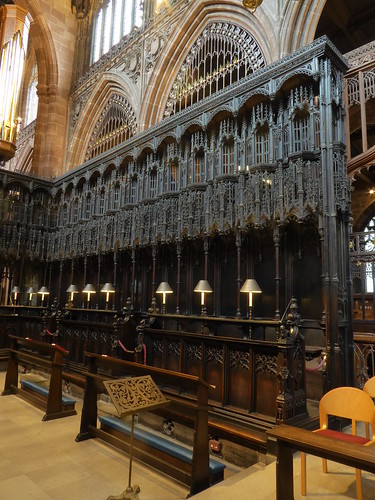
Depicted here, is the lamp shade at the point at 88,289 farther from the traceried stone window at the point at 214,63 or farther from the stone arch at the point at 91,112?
the stone arch at the point at 91,112

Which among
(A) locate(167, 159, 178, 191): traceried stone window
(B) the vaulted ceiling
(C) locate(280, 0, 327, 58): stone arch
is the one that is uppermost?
(B) the vaulted ceiling

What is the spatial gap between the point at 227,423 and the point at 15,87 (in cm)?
1574

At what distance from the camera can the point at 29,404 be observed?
6566 millimetres

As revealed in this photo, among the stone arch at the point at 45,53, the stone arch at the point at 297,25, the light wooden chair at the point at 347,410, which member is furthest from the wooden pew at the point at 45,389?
the stone arch at the point at 45,53

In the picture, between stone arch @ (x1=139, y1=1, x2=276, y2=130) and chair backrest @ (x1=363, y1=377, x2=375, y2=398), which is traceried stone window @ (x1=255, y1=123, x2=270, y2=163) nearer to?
stone arch @ (x1=139, y1=1, x2=276, y2=130)

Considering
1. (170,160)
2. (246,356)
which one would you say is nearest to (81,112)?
(170,160)

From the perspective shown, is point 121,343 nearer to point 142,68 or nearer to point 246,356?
point 246,356

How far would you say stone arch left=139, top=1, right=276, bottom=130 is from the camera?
10070mm

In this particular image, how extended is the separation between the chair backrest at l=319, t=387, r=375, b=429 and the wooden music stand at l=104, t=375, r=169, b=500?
1537 mm

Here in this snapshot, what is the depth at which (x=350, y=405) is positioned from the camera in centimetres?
345

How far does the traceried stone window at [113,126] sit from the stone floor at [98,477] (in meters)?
11.4

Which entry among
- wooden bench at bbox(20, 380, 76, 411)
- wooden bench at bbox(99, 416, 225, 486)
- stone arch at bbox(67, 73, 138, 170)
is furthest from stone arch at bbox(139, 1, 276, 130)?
wooden bench at bbox(99, 416, 225, 486)

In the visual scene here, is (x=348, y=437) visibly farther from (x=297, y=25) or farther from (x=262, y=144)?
(x=297, y=25)

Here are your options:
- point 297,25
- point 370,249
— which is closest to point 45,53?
point 297,25
